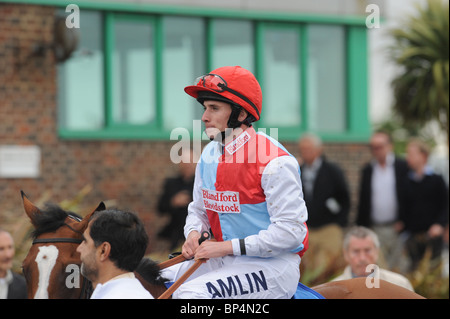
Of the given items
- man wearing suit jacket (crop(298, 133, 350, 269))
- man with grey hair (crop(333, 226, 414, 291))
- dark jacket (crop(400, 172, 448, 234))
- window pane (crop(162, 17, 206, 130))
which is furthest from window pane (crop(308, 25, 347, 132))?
man with grey hair (crop(333, 226, 414, 291))

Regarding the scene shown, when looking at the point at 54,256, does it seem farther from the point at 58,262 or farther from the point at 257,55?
the point at 257,55

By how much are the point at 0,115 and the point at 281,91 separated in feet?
14.7

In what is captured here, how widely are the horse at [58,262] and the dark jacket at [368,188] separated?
6065 millimetres

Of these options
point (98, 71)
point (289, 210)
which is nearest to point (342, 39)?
point (98, 71)

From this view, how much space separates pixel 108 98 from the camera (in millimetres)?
10969

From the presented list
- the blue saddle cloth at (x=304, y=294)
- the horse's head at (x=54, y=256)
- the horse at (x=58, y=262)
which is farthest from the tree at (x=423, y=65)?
the horse's head at (x=54, y=256)

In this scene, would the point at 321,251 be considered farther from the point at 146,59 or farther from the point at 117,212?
the point at 117,212

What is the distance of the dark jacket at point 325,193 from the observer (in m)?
8.98

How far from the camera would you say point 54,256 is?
3332 mm

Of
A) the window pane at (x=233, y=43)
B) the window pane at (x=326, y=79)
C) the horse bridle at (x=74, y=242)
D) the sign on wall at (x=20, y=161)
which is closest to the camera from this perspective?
the horse bridle at (x=74, y=242)

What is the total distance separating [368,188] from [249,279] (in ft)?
19.9

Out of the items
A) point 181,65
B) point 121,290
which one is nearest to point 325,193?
point 181,65

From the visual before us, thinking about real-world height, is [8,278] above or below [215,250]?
below

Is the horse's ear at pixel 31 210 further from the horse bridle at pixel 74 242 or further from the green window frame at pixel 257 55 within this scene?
the green window frame at pixel 257 55
